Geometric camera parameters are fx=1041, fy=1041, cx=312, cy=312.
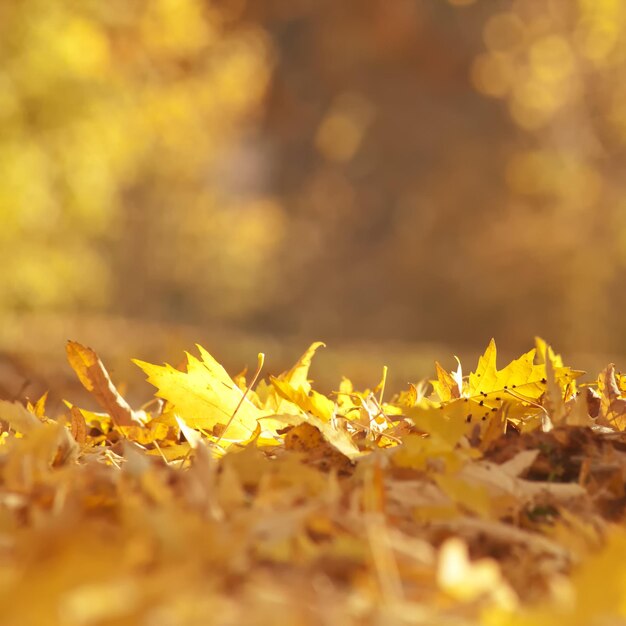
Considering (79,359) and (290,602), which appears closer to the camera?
(290,602)

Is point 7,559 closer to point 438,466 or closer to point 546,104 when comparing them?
point 438,466

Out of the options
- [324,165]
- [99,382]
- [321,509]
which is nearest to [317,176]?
[324,165]

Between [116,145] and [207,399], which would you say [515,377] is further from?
[116,145]

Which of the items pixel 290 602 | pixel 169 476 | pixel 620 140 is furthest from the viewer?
pixel 620 140

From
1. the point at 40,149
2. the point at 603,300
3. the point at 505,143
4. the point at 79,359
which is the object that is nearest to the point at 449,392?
the point at 79,359

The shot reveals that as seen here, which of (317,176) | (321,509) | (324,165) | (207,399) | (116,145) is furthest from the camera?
(324,165)
